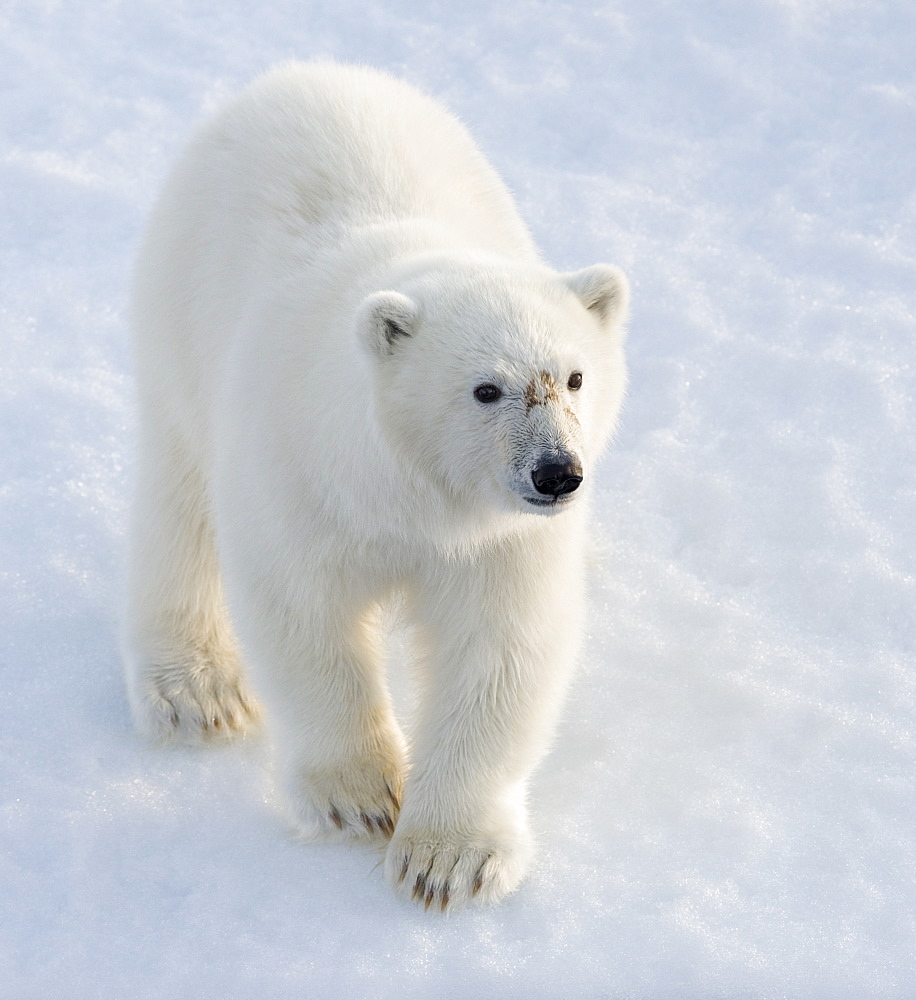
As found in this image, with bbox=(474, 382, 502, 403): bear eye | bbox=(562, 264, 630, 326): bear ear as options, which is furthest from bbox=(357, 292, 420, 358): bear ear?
bbox=(562, 264, 630, 326): bear ear

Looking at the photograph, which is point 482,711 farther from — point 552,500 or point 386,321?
point 386,321

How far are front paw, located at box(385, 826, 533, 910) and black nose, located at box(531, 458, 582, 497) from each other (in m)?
1.10

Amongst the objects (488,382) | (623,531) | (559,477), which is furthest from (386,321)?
(623,531)

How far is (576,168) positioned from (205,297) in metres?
3.10

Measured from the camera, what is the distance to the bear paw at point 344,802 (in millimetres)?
3580

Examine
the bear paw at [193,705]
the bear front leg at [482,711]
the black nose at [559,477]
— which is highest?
the black nose at [559,477]

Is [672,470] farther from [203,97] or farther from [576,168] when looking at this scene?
[203,97]

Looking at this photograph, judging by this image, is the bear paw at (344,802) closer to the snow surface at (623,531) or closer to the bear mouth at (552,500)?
the snow surface at (623,531)

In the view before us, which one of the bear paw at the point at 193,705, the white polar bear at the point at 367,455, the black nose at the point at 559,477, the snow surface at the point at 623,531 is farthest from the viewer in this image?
the bear paw at the point at 193,705

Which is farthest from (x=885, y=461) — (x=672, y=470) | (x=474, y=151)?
(x=474, y=151)

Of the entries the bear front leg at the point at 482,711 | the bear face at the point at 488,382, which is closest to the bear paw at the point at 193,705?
the bear front leg at the point at 482,711

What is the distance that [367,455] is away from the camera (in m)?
3.08

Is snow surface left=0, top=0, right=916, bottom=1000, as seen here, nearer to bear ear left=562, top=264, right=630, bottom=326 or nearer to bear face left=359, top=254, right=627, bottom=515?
bear face left=359, top=254, right=627, bottom=515

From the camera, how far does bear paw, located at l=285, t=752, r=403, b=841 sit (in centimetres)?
358
